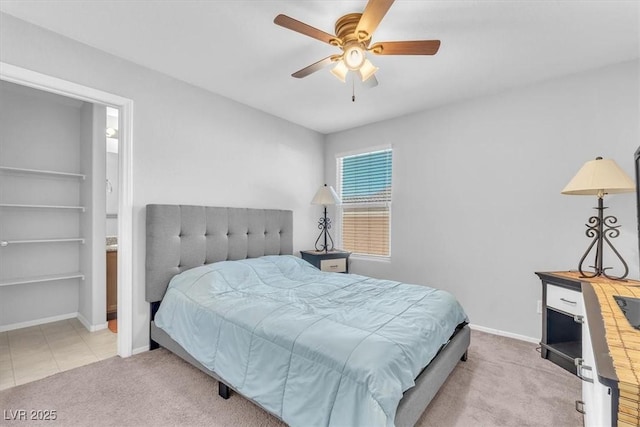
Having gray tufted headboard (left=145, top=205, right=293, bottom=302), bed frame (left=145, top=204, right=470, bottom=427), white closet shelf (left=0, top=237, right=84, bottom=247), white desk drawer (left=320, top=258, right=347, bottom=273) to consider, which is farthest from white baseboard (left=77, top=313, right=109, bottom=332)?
white desk drawer (left=320, top=258, right=347, bottom=273)

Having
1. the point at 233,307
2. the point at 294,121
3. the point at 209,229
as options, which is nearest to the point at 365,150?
the point at 294,121

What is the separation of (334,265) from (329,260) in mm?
109

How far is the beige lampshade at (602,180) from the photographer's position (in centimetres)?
205

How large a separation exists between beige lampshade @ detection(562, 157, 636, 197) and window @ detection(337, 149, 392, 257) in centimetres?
199

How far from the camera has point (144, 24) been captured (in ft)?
6.66

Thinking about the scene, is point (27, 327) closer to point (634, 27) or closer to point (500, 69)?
point (500, 69)

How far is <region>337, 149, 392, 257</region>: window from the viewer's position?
3938mm

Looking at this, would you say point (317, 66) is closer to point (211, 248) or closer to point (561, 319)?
point (211, 248)

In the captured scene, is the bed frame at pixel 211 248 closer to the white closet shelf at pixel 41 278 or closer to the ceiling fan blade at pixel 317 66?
the white closet shelf at pixel 41 278

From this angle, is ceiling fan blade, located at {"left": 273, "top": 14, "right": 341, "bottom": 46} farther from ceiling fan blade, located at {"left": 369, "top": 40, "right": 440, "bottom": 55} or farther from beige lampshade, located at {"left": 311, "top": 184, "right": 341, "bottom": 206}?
beige lampshade, located at {"left": 311, "top": 184, "right": 341, "bottom": 206}

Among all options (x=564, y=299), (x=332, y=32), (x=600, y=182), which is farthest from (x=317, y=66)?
(x=564, y=299)

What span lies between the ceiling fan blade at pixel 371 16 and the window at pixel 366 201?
2.23 m

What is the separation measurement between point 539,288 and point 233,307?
279 centimetres

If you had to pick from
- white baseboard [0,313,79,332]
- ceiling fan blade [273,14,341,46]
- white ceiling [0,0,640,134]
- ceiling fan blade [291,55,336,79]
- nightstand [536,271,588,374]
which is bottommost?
white baseboard [0,313,79,332]
